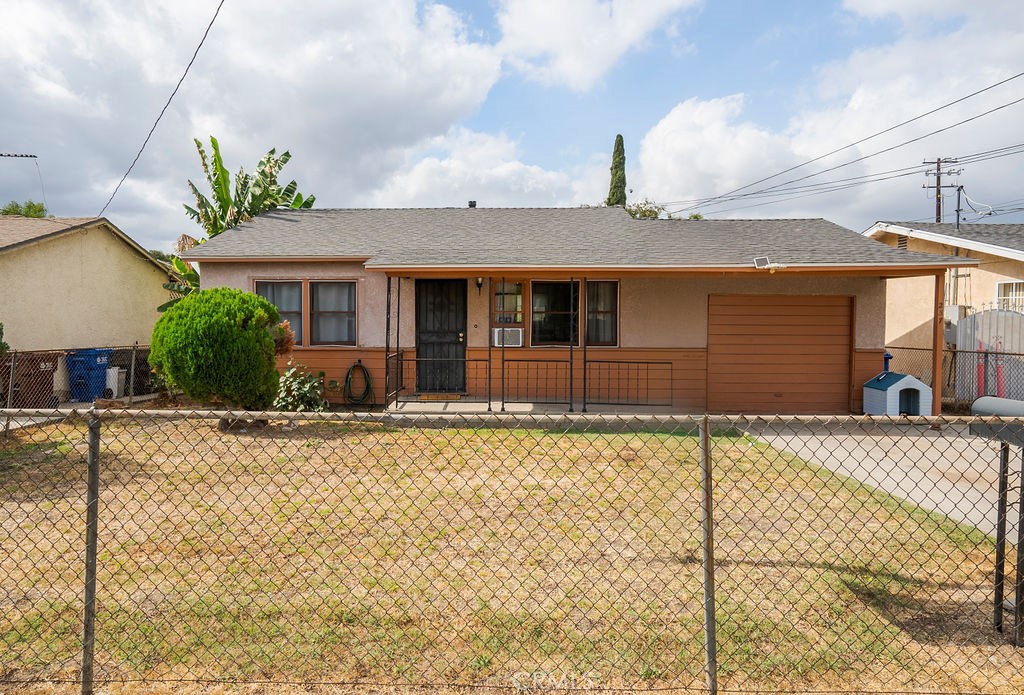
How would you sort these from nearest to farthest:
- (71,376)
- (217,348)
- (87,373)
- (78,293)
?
(217,348)
(71,376)
(87,373)
(78,293)

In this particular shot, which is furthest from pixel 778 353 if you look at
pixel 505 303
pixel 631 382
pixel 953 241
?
pixel 953 241

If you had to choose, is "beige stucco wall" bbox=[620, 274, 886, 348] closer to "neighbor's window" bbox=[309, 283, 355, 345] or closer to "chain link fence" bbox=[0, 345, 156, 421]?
"neighbor's window" bbox=[309, 283, 355, 345]

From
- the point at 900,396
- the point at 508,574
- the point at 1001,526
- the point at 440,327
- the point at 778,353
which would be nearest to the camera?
the point at 1001,526

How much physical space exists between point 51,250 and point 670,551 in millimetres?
15143

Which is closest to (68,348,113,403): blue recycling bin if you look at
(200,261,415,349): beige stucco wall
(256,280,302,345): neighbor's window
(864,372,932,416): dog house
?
(200,261,415,349): beige stucco wall

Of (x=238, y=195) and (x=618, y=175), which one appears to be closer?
(x=238, y=195)

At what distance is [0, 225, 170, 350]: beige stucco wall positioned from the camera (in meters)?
12.9

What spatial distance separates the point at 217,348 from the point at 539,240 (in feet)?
21.1

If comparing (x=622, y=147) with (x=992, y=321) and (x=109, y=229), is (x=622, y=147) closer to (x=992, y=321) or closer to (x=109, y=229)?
(x=992, y=321)

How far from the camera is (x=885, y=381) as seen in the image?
36.2ft

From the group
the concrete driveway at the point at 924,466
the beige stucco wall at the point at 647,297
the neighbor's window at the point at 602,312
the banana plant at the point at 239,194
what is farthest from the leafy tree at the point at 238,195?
the concrete driveway at the point at 924,466

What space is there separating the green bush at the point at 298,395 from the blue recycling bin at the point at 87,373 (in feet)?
16.1

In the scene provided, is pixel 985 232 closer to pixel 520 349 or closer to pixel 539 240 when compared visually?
pixel 539 240

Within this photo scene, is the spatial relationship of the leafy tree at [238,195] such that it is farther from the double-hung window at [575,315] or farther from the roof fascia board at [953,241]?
the roof fascia board at [953,241]
